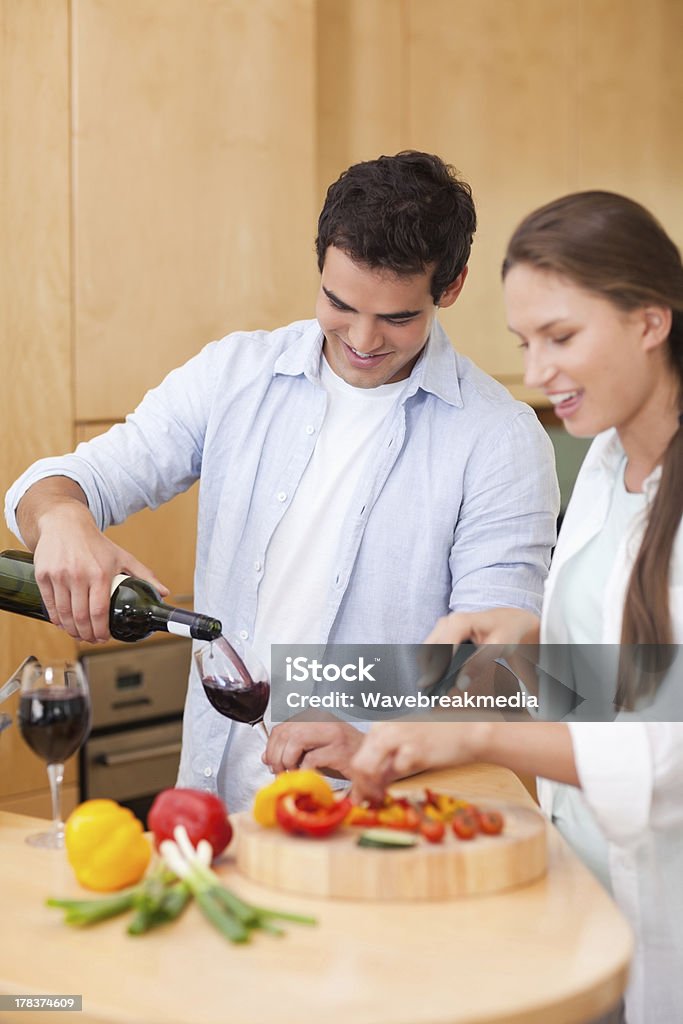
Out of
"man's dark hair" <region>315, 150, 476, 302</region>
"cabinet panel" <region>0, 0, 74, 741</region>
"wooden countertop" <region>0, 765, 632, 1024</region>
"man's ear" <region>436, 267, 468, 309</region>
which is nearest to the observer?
"wooden countertop" <region>0, 765, 632, 1024</region>

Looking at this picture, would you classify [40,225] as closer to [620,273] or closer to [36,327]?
[36,327]

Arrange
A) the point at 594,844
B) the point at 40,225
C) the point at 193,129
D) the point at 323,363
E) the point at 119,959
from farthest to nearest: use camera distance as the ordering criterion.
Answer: the point at 193,129 → the point at 40,225 → the point at 323,363 → the point at 594,844 → the point at 119,959

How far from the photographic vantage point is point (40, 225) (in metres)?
2.54

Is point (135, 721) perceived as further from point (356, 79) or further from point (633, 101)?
point (633, 101)

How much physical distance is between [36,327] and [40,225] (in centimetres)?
20

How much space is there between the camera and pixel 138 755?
280cm

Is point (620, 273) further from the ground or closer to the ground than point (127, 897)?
further from the ground

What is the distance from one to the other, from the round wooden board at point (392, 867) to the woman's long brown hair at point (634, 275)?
0.20 meters

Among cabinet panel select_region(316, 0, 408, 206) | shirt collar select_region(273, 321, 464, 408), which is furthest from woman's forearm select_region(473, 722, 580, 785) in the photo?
cabinet panel select_region(316, 0, 408, 206)

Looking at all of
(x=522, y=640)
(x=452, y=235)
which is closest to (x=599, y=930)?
(x=522, y=640)

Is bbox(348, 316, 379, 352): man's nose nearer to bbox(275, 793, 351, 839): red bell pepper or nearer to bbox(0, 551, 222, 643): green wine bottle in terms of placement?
bbox(0, 551, 222, 643): green wine bottle

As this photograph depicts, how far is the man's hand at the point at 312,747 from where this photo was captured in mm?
1482

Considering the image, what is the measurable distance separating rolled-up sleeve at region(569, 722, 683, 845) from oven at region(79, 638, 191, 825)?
1.70 m

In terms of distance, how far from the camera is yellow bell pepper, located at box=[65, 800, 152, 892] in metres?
1.13
